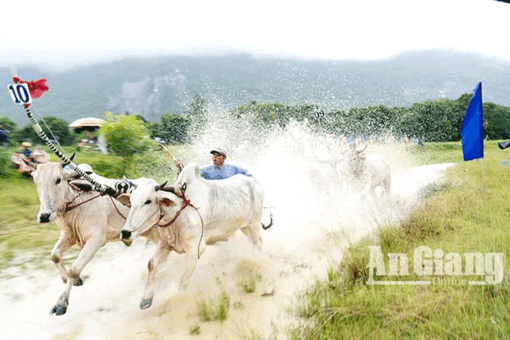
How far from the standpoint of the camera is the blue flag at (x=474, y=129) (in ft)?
25.5

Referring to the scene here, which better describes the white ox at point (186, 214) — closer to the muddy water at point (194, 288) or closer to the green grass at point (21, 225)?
the muddy water at point (194, 288)

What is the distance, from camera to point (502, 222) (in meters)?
5.68

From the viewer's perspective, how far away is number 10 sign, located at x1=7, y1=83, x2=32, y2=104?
12.2 feet

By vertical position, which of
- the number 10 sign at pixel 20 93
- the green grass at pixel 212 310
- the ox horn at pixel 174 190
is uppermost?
the number 10 sign at pixel 20 93

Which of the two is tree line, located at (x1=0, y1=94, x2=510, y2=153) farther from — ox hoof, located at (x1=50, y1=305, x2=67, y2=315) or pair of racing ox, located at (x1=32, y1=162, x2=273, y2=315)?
ox hoof, located at (x1=50, y1=305, x2=67, y2=315)

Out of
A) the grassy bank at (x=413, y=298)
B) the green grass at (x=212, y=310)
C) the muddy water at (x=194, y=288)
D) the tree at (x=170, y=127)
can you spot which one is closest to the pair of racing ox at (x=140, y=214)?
the muddy water at (x=194, y=288)

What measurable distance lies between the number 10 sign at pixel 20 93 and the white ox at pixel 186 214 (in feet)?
4.47

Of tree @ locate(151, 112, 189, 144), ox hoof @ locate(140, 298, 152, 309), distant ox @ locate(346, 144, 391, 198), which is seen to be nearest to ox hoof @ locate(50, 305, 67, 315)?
ox hoof @ locate(140, 298, 152, 309)

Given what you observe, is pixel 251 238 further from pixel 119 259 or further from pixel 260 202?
pixel 119 259

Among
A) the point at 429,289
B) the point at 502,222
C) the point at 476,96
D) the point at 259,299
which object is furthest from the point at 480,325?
the point at 476,96

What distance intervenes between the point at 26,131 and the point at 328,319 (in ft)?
40.5

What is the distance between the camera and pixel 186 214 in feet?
15.0

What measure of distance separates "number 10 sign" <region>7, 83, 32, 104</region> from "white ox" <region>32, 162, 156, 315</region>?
A: 31.0 inches

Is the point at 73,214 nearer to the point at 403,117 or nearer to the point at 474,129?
the point at 474,129
